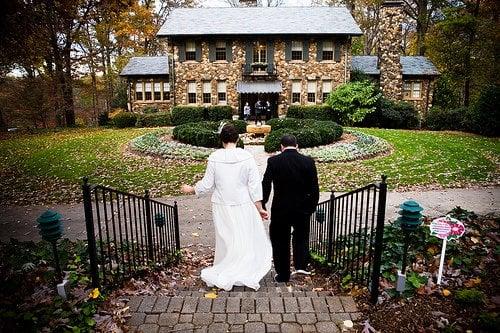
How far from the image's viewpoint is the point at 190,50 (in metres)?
27.2

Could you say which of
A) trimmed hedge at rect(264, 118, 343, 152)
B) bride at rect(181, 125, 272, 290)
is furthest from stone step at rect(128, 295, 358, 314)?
trimmed hedge at rect(264, 118, 343, 152)

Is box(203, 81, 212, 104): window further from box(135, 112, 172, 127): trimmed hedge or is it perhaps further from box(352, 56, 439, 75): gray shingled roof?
box(352, 56, 439, 75): gray shingled roof

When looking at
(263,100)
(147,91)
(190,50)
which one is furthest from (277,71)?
(147,91)

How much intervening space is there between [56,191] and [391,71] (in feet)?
78.6

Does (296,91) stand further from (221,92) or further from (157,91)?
(157,91)

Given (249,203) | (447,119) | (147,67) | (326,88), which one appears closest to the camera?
(249,203)

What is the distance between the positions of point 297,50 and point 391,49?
22.4ft

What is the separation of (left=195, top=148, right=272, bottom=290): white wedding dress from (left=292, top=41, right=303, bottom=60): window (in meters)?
24.1

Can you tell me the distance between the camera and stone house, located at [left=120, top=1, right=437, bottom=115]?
86.3 ft

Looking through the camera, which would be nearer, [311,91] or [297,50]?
[297,50]

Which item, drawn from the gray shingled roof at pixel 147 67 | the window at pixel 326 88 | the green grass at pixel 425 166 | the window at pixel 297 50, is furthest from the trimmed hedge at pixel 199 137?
the window at pixel 326 88

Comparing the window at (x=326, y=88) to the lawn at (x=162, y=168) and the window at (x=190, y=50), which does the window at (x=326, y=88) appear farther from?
the window at (x=190, y=50)

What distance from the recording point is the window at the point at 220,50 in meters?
27.0

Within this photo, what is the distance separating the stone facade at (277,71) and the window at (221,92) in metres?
0.26
